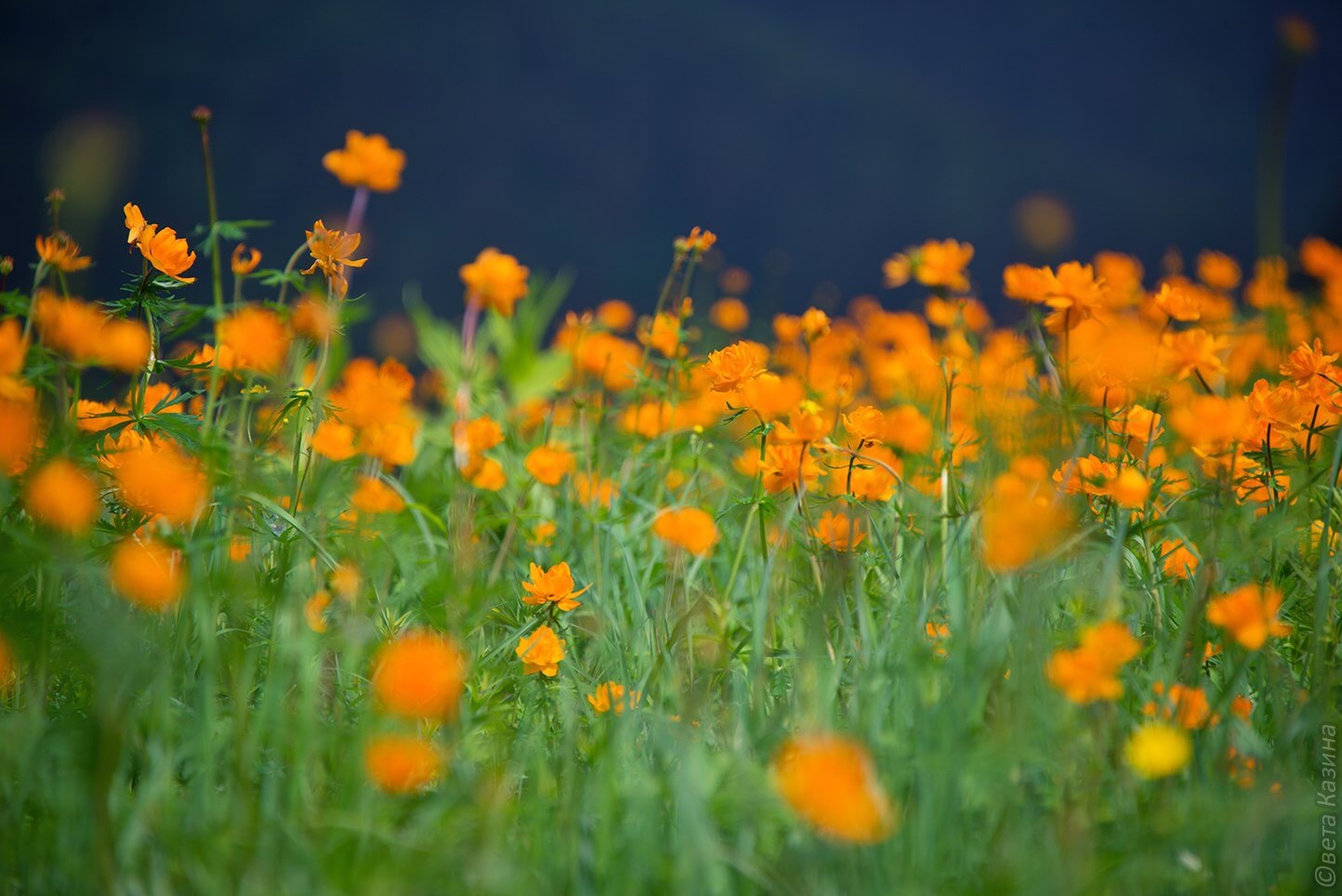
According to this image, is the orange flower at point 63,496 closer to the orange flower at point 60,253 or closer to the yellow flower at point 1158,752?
the orange flower at point 60,253

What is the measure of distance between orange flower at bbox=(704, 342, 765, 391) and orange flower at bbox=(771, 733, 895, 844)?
0.53 m

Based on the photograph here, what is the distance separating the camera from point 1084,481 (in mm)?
1189

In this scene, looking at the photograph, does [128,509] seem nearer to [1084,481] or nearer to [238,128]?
[1084,481]

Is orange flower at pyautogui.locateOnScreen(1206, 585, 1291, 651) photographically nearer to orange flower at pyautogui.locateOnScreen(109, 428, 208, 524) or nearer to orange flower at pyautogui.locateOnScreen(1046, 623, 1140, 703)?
orange flower at pyautogui.locateOnScreen(1046, 623, 1140, 703)

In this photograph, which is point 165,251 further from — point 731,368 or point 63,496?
point 731,368

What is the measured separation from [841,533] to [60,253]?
96 cm

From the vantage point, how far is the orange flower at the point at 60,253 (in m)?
1.10

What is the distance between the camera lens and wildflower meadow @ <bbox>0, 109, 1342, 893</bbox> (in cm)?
78

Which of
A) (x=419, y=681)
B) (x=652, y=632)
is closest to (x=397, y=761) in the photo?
(x=419, y=681)

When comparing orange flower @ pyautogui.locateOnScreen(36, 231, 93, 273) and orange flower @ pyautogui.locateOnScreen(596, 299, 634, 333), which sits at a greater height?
orange flower @ pyautogui.locateOnScreen(596, 299, 634, 333)

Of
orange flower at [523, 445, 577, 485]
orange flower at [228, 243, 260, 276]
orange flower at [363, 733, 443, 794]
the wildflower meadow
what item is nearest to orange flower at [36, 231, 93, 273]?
A: the wildflower meadow

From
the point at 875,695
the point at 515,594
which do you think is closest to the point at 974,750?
the point at 875,695

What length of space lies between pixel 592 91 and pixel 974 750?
17.4ft

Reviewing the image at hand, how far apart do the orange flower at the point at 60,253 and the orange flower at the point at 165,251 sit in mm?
71
